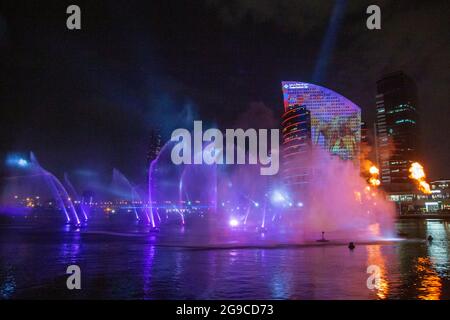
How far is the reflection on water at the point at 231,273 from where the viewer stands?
1906 cm

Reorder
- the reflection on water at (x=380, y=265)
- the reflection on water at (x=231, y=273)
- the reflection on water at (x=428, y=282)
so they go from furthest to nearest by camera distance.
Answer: the reflection on water at (x=231, y=273), the reflection on water at (x=380, y=265), the reflection on water at (x=428, y=282)

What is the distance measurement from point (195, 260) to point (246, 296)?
12907 mm

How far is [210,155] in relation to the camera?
96312mm

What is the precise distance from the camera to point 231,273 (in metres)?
24.4

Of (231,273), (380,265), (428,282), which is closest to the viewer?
→ (428,282)

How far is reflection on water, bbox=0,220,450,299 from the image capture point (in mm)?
19062

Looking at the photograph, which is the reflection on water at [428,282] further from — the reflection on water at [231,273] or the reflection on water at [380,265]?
the reflection on water at [380,265]

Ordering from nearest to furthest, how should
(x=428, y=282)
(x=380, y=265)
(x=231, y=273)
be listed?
(x=428, y=282) → (x=231, y=273) → (x=380, y=265)

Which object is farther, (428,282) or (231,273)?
(231,273)

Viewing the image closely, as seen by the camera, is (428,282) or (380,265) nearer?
(428,282)

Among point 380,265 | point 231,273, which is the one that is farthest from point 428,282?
point 231,273

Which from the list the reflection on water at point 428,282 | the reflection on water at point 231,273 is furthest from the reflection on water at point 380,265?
the reflection on water at point 428,282

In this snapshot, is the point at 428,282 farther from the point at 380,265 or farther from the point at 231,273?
the point at 231,273
